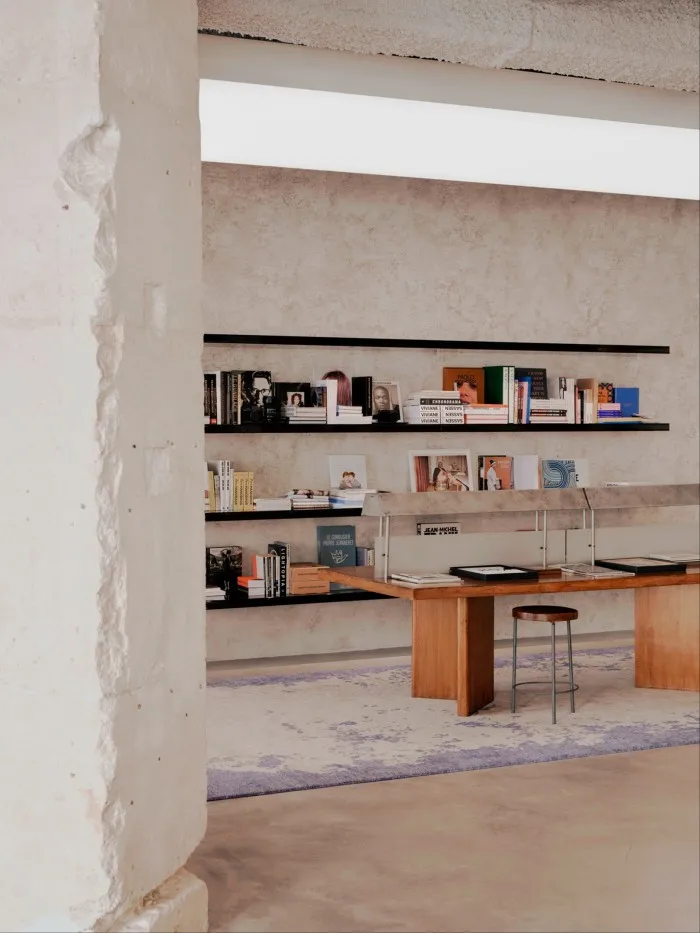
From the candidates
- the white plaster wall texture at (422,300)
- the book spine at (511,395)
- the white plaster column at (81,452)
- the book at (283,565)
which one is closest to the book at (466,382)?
the white plaster wall texture at (422,300)

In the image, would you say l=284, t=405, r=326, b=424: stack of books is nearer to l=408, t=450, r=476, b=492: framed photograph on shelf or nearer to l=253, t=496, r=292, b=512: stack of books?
l=253, t=496, r=292, b=512: stack of books

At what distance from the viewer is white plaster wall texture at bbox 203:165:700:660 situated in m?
6.45

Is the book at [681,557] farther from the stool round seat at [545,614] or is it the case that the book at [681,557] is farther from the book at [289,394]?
the book at [289,394]

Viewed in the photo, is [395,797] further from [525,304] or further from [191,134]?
[525,304]

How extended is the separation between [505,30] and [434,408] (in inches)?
117

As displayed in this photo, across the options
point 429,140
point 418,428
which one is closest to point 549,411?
point 418,428

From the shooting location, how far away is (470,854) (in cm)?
359

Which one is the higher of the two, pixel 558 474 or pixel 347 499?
pixel 558 474

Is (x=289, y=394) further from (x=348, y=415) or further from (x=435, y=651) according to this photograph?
(x=435, y=651)

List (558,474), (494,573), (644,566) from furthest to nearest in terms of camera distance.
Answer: (558,474), (644,566), (494,573)

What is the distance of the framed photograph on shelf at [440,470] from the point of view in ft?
22.4

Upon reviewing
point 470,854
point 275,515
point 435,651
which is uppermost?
point 275,515

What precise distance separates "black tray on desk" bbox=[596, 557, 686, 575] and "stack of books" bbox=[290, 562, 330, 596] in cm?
158

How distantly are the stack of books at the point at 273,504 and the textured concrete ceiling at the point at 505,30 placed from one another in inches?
113
